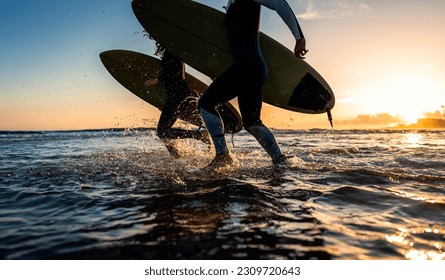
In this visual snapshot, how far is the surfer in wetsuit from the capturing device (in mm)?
3449

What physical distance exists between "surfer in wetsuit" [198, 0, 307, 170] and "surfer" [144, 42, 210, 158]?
1314mm

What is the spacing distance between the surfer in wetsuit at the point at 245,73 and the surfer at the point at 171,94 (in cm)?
131

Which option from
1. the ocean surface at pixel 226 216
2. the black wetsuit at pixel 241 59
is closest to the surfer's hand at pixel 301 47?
the black wetsuit at pixel 241 59

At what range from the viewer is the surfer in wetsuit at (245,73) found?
11.3 ft

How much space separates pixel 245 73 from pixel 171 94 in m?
1.81

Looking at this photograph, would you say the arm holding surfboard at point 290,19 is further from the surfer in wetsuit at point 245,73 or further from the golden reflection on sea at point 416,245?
the golden reflection on sea at point 416,245

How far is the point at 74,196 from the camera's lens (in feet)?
9.29

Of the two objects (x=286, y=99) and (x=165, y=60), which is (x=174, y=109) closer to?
(x=165, y=60)

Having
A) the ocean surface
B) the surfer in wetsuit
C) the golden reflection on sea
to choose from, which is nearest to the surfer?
the surfer in wetsuit

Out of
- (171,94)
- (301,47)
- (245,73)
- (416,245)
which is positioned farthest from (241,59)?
(416,245)

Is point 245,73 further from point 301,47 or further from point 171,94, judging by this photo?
point 171,94

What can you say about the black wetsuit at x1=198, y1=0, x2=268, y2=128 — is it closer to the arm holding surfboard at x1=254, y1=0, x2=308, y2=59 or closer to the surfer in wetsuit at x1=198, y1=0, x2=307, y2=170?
the surfer in wetsuit at x1=198, y1=0, x2=307, y2=170

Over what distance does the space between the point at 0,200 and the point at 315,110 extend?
3.95 meters
